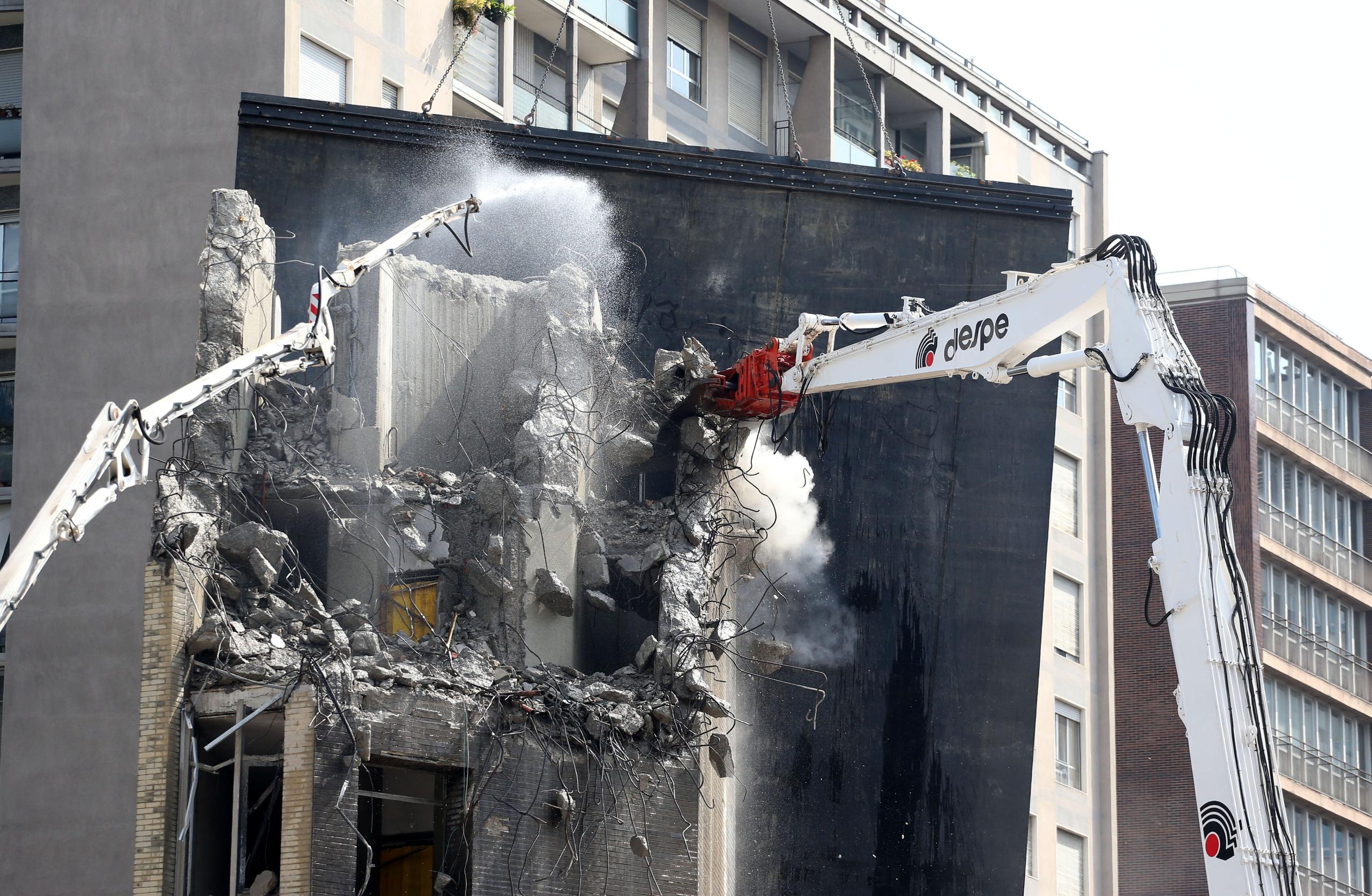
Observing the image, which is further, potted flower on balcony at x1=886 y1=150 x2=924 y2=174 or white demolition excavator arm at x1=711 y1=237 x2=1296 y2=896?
potted flower on balcony at x1=886 y1=150 x2=924 y2=174

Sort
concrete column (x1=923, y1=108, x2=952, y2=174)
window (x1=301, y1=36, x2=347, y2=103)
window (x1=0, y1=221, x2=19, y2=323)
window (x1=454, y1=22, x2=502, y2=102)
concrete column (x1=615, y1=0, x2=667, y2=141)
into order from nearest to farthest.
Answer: window (x1=301, y1=36, x2=347, y2=103) < window (x1=454, y1=22, x2=502, y2=102) < window (x1=0, y1=221, x2=19, y2=323) < concrete column (x1=615, y1=0, x2=667, y2=141) < concrete column (x1=923, y1=108, x2=952, y2=174)

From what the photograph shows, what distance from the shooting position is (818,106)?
1651 inches

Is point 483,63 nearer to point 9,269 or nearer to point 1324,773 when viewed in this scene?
point 9,269

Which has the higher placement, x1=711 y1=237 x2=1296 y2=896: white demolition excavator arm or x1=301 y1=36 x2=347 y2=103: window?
x1=301 y1=36 x2=347 y2=103: window

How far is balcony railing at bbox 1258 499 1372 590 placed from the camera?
1978 inches

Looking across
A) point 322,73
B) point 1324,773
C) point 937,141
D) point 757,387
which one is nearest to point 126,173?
point 322,73

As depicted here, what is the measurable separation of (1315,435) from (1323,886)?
11.6 meters

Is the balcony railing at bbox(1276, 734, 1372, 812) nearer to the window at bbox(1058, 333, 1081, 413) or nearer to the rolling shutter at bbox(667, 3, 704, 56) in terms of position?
the window at bbox(1058, 333, 1081, 413)

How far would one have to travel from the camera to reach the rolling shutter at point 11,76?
3819 centimetres

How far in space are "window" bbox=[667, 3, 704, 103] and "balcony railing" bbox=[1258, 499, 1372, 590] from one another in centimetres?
1896

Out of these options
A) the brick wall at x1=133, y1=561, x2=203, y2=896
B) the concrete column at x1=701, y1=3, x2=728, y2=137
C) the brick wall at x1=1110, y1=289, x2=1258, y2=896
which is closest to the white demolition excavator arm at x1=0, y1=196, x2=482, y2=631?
the brick wall at x1=133, y1=561, x2=203, y2=896

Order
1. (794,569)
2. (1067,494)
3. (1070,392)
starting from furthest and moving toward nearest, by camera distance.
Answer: (1070,392), (1067,494), (794,569)

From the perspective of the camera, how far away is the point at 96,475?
16.5 meters

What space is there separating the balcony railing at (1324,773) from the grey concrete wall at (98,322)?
27.8 metres
